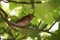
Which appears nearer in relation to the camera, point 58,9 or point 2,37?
point 58,9

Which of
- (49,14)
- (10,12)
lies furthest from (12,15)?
(49,14)

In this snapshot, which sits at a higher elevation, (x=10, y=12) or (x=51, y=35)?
(x=10, y=12)

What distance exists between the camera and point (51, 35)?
23.1 inches

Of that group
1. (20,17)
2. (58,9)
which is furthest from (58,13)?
(20,17)

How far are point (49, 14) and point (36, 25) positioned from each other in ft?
0.20

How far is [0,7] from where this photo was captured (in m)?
0.64

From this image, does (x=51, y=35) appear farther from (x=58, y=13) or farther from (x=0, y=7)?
(x=0, y=7)

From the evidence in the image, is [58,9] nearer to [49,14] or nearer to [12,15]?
[49,14]

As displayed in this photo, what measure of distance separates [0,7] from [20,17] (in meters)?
0.07

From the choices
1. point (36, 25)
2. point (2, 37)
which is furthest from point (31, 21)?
point (2, 37)

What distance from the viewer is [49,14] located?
23.0 inches

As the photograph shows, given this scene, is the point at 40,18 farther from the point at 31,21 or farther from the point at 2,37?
the point at 2,37

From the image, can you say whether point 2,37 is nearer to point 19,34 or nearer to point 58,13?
point 19,34

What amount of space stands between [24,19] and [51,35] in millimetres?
95
